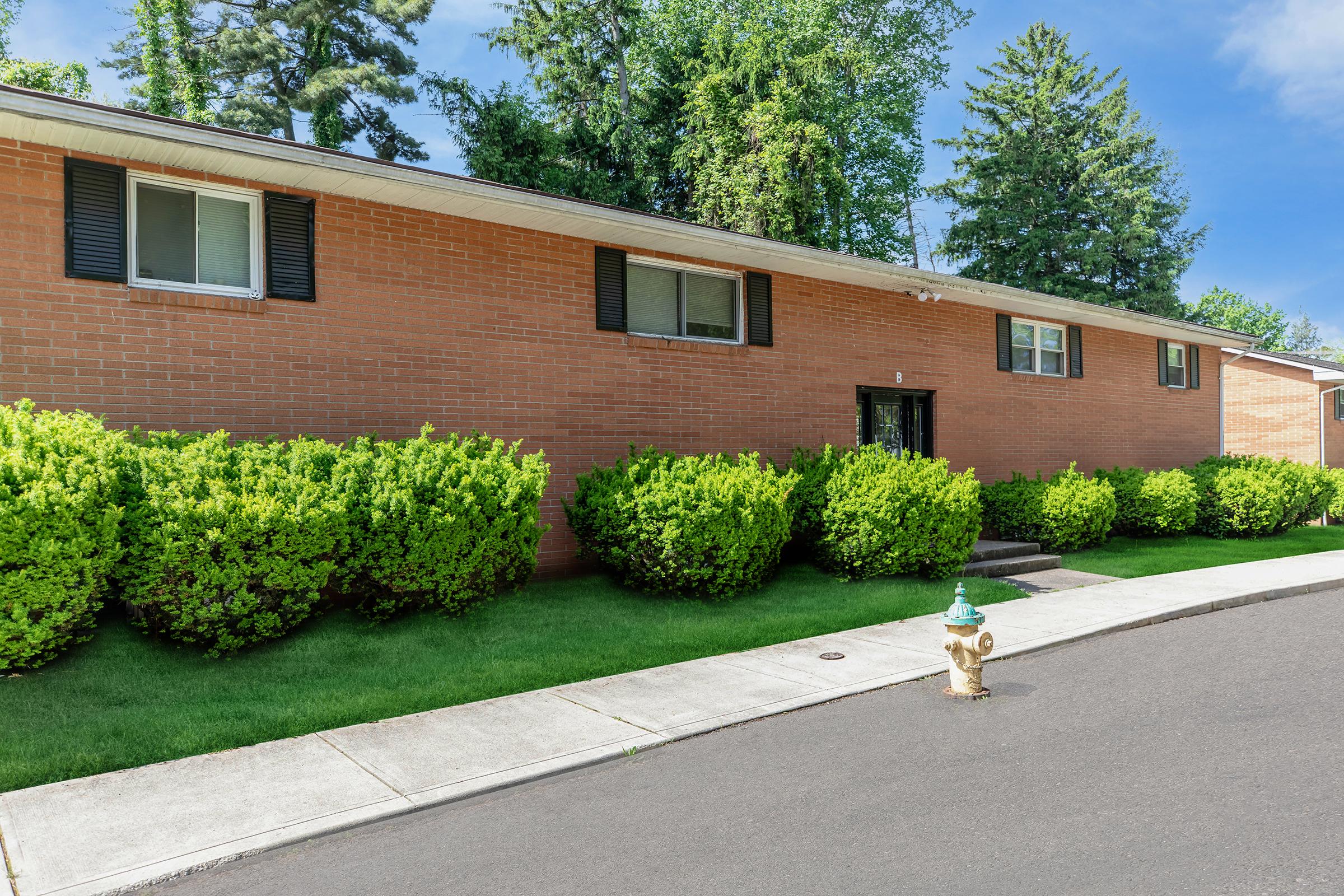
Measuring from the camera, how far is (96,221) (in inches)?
284

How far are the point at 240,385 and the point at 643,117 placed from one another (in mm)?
23006

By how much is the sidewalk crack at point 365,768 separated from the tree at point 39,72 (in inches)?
1050

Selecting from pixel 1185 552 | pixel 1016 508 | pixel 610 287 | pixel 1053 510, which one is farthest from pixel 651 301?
pixel 1185 552

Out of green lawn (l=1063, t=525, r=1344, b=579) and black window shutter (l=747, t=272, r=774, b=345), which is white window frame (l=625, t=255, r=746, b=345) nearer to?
black window shutter (l=747, t=272, r=774, b=345)

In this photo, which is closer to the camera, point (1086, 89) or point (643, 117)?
point (643, 117)

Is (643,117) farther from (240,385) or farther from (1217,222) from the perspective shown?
(1217,222)

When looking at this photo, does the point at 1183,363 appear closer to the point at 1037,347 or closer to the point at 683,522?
the point at 1037,347

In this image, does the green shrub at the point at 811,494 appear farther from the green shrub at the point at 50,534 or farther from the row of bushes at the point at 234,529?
the green shrub at the point at 50,534

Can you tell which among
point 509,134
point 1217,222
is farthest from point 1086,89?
point 509,134

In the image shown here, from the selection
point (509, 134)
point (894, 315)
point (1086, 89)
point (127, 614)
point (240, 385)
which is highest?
point (1086, 89)

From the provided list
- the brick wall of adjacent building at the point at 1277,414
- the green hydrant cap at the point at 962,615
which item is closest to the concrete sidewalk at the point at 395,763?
the green hydrant cap at the point at 962,615

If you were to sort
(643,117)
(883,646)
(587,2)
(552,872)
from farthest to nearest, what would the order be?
(587,2) → (643,117) → (883,646) → (552,872)

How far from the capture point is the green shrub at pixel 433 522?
6828 mm

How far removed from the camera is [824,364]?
12695 millimetres
